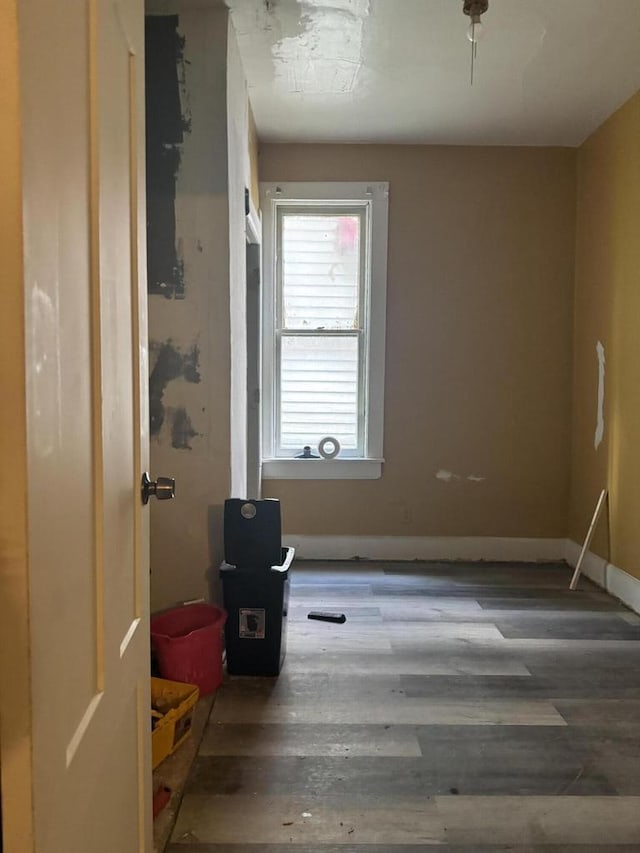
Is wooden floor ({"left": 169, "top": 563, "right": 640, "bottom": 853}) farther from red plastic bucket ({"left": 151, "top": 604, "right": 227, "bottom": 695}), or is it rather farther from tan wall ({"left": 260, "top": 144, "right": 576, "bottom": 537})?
tan wall ({"left": 260, "top": 144, "right": 576, "bottom": 537})

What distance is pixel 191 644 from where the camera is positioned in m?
2.45

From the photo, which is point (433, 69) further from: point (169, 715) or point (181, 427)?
point (169, 715)

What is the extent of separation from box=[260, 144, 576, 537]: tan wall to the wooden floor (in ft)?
3.11

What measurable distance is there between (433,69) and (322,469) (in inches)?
94.6

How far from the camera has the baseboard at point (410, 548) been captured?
4.40m

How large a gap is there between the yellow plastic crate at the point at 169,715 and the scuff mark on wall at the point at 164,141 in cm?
154

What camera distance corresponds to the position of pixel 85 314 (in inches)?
35.3

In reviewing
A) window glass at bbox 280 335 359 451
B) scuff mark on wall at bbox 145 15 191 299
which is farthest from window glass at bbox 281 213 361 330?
scuff mark on wall at bbox 145 15 191 299

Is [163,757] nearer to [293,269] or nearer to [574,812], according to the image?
[574,812]

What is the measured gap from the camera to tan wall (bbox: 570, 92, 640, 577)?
354 cm

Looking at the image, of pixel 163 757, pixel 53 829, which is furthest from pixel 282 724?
pixel 53 829

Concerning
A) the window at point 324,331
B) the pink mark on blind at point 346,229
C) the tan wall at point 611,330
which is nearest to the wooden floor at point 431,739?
the tan wall at point 611,330

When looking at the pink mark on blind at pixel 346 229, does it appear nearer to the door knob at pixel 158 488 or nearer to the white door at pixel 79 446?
the white door at pixel 79 446

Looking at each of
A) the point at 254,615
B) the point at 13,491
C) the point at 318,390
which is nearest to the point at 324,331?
the point at 318,390
